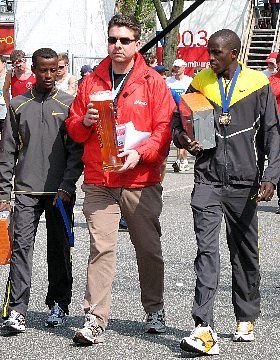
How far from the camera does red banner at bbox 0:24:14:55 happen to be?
44606mm

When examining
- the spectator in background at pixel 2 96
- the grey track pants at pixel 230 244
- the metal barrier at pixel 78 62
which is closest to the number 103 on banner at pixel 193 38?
the metal barrier at pixel 78 62

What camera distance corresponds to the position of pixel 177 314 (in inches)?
348

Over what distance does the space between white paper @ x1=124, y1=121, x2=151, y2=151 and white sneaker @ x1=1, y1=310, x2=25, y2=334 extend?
1.34m

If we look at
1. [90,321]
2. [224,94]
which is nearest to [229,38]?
[224,94]

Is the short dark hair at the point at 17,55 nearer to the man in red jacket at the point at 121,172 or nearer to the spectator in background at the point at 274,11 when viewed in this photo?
the man in red jacket at the point at 121,172

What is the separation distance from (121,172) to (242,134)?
2.58 feet

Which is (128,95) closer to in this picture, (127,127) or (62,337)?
(127,127)

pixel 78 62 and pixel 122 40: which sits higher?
pixel 122 40

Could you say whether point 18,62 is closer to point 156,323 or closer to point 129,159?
point 156,323

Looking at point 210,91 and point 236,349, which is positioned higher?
point 210,91

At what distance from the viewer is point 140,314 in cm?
884

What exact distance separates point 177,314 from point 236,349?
1154mm

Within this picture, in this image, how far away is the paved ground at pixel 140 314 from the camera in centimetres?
768

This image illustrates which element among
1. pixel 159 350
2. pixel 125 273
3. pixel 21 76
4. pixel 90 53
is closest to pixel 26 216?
pixel 159 350
